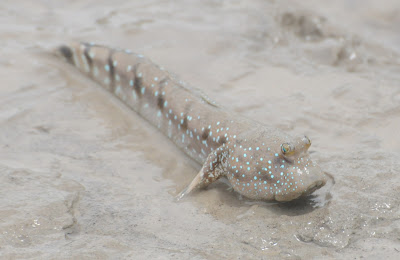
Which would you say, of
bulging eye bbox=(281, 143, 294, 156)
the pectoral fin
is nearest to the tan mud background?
the pectoral fin

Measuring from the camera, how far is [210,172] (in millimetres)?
3941

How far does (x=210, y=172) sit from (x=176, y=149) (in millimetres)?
802

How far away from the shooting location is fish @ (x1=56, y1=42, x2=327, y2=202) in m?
3.50

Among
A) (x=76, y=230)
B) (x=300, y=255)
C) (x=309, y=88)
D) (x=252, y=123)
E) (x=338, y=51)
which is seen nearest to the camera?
(x=300, y=255)

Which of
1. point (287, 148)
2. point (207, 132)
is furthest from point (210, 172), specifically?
point (287, 148)

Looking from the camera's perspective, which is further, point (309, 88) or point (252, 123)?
point (309, 88)

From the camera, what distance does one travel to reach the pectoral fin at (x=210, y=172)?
3924 mm

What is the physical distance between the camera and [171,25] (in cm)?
705

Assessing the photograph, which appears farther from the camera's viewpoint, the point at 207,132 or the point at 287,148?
the point at 207,132

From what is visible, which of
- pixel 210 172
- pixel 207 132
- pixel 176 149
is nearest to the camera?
pixel 210 172

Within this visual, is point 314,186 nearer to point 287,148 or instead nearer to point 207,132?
point 287,148

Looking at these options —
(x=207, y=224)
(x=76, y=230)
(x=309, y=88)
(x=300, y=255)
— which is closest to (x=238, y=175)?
(x=207, y=224)

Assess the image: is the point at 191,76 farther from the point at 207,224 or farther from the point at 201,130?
the point at 207,224

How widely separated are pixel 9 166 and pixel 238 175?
1845 millimetres
